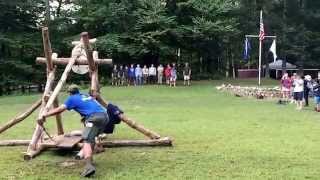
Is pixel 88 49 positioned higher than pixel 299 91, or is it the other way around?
pixel 88 49

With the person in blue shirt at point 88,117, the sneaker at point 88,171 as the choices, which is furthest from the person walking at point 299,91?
the sneaker at point 88,171

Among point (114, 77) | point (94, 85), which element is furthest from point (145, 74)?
point (94, 85)

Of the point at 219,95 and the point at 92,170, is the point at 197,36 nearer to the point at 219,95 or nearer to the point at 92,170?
the point at 219,95

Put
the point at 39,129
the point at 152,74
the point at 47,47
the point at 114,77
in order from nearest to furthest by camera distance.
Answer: the point at 39,129 < the point at 47,47 < the point at 114,77 < the point at 152,74

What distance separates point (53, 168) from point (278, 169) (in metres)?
4.21

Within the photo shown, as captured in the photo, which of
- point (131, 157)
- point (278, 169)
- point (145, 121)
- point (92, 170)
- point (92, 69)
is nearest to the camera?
point (92, 170)

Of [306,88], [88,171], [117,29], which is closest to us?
[88,171]

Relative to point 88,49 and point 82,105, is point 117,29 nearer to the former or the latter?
point 88,49

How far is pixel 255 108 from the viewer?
25750 millimetres

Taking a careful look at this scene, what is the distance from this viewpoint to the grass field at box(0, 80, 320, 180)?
1085 centimetres

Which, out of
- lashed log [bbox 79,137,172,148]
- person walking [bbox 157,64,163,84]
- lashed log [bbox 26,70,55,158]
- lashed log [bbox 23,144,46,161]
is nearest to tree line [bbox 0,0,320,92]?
person walking [bbox 157,64,163,84]

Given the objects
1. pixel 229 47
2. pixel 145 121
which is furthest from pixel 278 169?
pixel 229 47

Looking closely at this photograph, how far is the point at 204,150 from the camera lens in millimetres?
13336

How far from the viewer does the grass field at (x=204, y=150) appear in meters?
10.9
